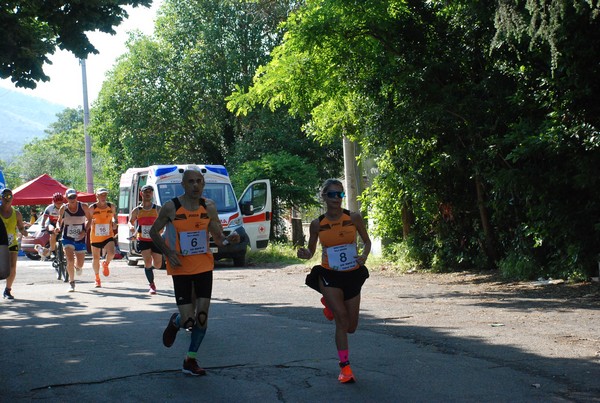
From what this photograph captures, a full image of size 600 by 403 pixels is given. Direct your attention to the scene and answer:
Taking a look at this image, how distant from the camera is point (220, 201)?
2466cm

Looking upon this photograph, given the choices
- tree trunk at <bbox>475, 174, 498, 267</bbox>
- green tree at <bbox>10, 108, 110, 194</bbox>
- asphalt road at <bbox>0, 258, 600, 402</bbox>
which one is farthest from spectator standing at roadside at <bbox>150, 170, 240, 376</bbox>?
green tree at <bbox>10, 108, 110, 194</bbox>

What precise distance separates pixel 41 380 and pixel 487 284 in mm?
10035

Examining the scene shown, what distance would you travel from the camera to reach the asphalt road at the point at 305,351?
23.3 feet

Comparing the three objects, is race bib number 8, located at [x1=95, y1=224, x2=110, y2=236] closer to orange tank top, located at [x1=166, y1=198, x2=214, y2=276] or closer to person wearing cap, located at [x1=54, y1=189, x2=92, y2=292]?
person wearing cap, located at [x1=54, y1=189, x2=92, y2=292]

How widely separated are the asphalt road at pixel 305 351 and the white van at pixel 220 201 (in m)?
8.85

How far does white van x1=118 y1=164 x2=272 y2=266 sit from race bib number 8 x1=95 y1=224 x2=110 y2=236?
18.7 ft

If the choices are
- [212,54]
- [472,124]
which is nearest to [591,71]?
[472,124]

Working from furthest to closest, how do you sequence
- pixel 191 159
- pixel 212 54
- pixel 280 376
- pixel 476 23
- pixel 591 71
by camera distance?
1. pixel 191 159
2. pixel 212 54
3. pixel 476 23
4. pixel 591 71
5. pixel 280 376

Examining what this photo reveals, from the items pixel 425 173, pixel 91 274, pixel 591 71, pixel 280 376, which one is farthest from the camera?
pixel 91 274

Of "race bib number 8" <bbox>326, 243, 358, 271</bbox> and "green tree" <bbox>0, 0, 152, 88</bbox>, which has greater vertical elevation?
"green tree" <bbox>0, 0, 152, 88</bbox>

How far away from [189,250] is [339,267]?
1.43 metres

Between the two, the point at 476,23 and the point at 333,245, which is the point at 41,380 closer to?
the point at 333,245

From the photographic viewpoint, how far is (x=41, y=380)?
7.84 meters

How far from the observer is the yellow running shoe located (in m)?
7.31
